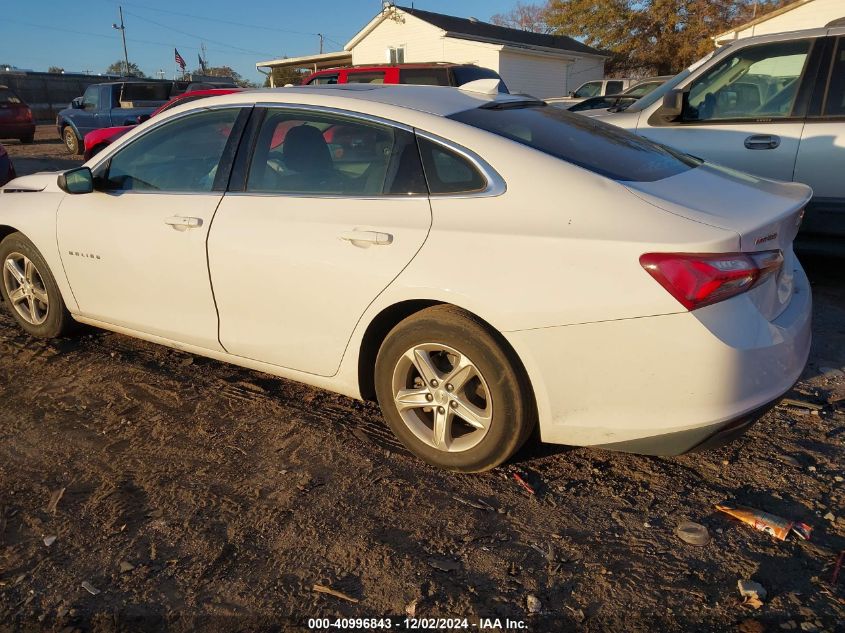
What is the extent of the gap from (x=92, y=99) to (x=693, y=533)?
57.2 feet

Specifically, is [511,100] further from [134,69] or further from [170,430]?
[134,69]

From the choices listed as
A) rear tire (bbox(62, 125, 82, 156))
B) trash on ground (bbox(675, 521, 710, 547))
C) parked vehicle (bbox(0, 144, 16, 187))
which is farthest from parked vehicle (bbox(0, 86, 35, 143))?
trash on ground (bbox(675, 521, 710, 547))

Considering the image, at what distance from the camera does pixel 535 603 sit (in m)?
2.24

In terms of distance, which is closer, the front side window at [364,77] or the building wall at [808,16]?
the front side window at [364,77]

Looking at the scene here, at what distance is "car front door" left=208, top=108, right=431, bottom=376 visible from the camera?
9.65ft

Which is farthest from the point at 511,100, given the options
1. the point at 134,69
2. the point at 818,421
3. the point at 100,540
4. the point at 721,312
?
the point at 134,69

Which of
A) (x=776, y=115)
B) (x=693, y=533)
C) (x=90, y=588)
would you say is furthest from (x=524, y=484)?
(x=776, y=115)

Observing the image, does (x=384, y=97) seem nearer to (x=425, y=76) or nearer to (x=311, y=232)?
(x=311, y=232)

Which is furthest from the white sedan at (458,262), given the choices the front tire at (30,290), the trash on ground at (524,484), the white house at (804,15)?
the white house at (804,15)

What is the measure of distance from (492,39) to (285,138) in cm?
2793

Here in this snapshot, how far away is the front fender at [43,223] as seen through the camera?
13.8ft

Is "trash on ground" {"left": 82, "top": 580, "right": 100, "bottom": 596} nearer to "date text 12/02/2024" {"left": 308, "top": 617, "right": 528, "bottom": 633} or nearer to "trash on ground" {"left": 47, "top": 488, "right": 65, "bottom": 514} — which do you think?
"trash on ground" {"left": 47, "top": 488, "right": 65, "bottom": 514}

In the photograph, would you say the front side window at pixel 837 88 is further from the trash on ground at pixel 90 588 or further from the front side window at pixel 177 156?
the trash on ground at pixel 90 588

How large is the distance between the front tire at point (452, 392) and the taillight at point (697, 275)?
68cm
